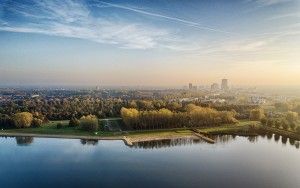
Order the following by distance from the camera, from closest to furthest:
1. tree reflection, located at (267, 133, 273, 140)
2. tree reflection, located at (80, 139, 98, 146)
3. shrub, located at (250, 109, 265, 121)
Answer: tree reflection, located at (80, 139, 98, 146)
tree reflection, located at (267, 133, 273, 140)
shrub, located at (250, 109, 265, 121)

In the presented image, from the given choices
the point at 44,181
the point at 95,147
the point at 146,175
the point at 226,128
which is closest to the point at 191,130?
the point at 226,128

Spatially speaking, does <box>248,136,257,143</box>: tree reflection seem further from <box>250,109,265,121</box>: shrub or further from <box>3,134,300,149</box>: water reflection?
<box>250,109,265,121</box>: shrub

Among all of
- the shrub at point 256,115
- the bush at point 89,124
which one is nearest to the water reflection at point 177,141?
the bush at point 89,124

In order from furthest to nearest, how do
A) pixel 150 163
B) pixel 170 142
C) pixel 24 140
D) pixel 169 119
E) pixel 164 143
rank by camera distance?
1. pixel 169 119
2. pixel 24 140
3. pixel 170 142
4. pixel 164 143
5. pixel 150 163

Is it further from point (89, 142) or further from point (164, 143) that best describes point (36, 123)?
point (164, 143)

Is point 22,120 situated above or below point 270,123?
above

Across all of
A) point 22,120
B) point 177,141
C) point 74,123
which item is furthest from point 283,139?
point 22,120

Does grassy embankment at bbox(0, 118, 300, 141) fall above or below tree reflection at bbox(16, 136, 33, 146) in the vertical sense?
above

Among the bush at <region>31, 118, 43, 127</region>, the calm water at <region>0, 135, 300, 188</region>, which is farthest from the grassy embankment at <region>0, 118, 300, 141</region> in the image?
the calm water at <region>0, 135, 300, 188</region>
